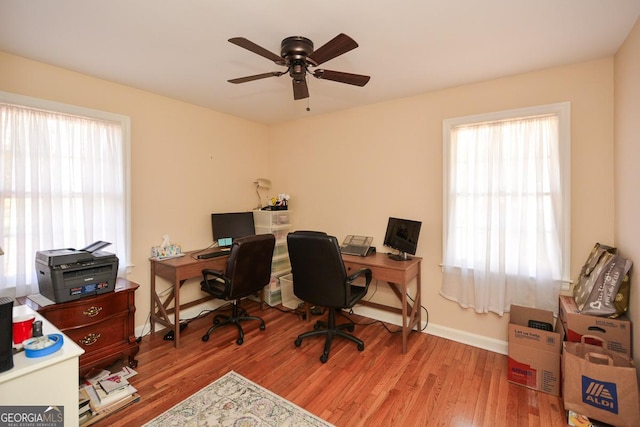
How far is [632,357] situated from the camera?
6.09ft

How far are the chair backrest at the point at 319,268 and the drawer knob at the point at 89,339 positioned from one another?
163 cm

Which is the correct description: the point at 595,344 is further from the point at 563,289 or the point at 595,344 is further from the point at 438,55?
the point at 438,55

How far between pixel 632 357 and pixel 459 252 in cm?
130

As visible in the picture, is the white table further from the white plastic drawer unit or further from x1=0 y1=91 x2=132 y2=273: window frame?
the white plastic drawer unit

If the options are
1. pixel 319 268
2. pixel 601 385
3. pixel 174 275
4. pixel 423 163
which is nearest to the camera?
pixel 601 385

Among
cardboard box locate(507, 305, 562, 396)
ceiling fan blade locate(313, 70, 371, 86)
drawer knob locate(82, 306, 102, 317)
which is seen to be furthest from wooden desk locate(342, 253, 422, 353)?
drawer knob locate(82, 306, 102, 317)

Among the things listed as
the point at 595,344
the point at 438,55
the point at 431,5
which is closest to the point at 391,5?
the point at 431,5

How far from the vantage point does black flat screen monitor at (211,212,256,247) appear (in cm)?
354

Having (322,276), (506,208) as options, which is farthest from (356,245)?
(506,208)

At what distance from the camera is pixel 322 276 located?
2531 mm

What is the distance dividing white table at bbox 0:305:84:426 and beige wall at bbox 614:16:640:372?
3119 millimetres

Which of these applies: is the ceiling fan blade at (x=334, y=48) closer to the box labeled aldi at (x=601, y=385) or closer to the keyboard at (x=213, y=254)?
the keyboard at (x=213, y=254)

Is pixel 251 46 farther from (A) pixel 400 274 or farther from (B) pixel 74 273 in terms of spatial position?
(A) pixel 400 274

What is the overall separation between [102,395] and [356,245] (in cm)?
250
